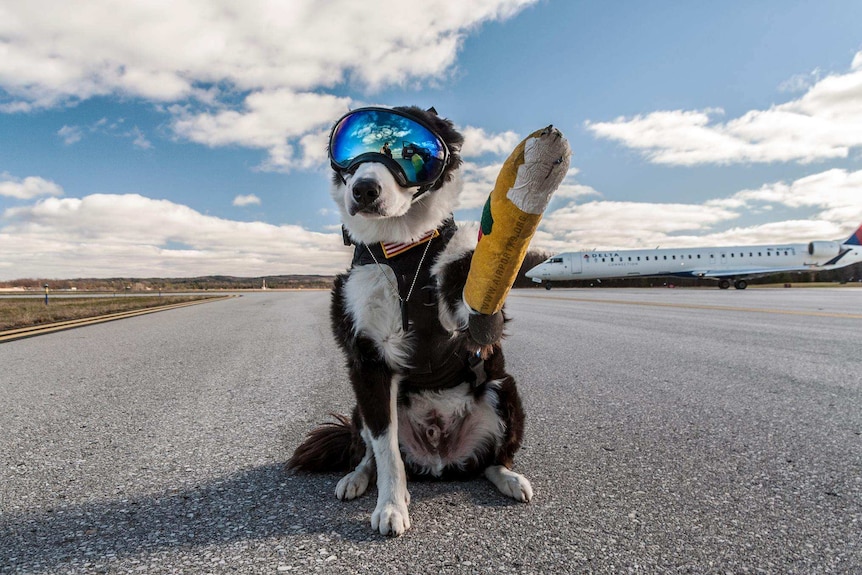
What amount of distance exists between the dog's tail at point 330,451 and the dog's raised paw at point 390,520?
46 cm

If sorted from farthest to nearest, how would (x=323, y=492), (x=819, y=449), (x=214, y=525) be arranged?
(x=819, y=449), (x=323, y=492), (x=214, y=525)

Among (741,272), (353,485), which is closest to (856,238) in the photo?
(741,272)

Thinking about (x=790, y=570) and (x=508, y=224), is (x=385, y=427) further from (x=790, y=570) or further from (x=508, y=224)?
(x=790, y=570)

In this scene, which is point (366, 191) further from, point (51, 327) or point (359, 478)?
point (51, 327)

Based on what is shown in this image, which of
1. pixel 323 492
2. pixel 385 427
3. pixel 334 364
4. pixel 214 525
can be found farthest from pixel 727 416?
pixel 334 364

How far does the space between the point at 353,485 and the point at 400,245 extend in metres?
1.02

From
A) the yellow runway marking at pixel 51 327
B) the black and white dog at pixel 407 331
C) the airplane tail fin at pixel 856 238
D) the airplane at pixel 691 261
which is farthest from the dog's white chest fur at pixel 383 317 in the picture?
the airplane tail fin at pixel 856 238

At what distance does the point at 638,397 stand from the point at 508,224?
8.20 ft

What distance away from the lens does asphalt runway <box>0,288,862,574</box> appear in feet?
4.78

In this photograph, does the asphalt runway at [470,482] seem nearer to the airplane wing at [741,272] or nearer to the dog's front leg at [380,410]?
the dog's front leg at [380,410]

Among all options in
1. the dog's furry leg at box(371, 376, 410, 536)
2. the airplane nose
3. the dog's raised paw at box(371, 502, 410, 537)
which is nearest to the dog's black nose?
the airplane nose

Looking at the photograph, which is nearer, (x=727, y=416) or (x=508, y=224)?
(x=508, y=224)

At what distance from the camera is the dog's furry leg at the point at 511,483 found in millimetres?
1853

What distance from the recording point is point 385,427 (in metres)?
1.90
